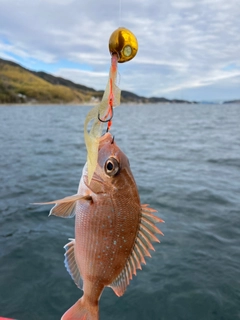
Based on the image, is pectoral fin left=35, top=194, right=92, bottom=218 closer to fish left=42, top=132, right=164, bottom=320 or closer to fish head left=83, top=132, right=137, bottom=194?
fish left=42, top=132, right=164, bottom=320

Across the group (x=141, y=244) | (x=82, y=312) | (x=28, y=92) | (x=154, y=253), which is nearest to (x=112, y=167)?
(x=141, y=244)

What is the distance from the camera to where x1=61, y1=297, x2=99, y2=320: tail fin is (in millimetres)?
2342

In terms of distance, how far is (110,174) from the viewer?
225 centimetres

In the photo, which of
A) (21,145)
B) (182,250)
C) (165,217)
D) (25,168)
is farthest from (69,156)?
(182,250)

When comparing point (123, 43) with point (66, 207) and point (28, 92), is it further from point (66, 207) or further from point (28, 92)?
point (28, 92)

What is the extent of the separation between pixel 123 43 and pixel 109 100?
16.8 inches

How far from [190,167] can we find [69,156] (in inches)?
245

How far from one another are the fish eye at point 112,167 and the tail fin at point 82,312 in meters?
0.99

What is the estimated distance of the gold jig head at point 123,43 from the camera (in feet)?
7.28

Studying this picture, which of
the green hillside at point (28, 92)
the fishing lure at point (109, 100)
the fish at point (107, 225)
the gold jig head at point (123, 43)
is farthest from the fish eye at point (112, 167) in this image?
the green hillside at point (28, 92)

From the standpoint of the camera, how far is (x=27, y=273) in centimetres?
557

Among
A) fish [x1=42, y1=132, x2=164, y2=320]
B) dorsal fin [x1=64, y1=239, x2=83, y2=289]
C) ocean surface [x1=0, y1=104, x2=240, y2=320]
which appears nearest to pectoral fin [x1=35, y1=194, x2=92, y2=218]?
fish [x1=42, y1=132, x2=164, y2=320]

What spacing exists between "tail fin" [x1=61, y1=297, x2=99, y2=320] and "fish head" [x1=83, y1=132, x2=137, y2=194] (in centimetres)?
87

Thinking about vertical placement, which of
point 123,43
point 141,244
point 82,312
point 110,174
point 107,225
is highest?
point 123,43
